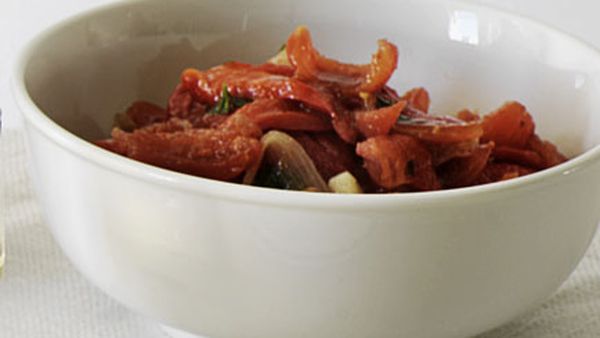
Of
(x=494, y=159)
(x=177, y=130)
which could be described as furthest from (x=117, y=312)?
(x=494, y=159)

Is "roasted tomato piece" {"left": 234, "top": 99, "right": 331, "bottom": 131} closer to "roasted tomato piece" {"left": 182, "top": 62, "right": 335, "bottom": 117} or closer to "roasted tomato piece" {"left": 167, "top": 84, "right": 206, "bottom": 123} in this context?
"roasted tomato piece" {"left": 182, "top": 62, "right": 335, "bottom": 117}

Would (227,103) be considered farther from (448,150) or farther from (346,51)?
(346,51)

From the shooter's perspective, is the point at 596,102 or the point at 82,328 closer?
the point at 82,328

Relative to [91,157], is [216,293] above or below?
below

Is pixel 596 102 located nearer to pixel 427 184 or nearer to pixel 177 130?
pixel 427 184

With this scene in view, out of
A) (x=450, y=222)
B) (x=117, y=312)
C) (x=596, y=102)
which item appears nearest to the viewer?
(x=450, y=222)

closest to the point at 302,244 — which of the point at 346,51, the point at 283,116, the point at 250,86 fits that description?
the point at 283,116

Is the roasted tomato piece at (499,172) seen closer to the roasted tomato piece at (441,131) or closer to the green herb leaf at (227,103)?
the roasted tomato piece at (441,131)

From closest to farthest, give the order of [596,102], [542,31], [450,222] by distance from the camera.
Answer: [450,222], [596,102], [542,31]
